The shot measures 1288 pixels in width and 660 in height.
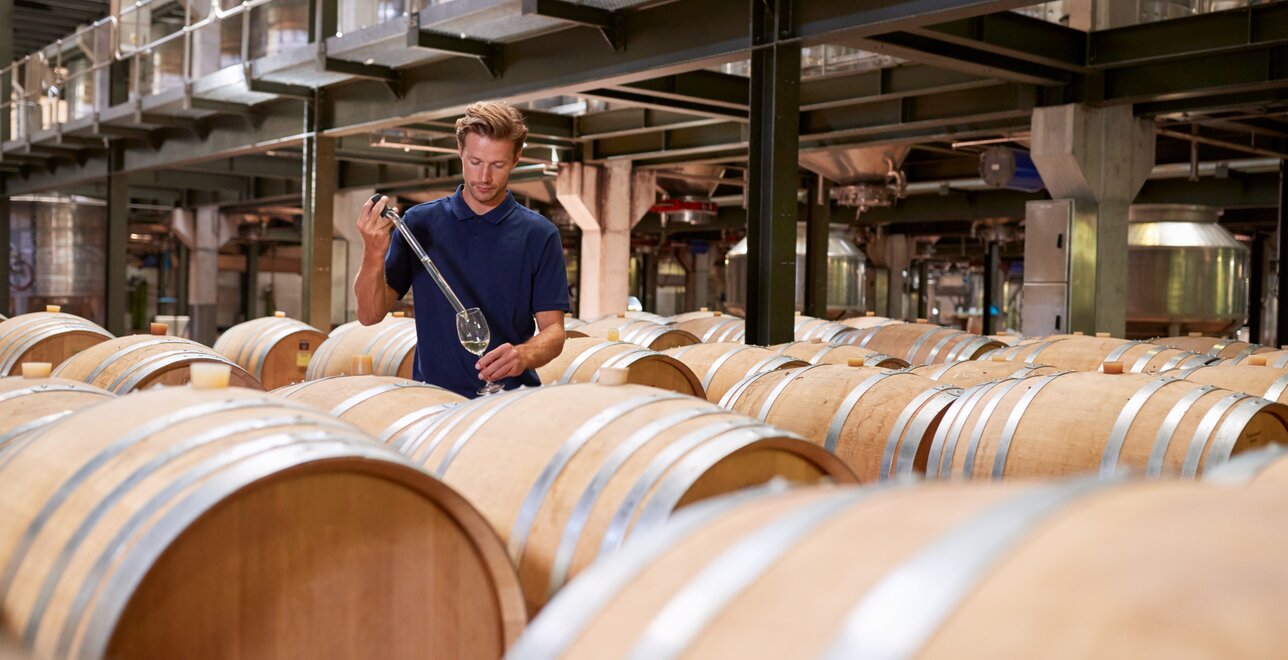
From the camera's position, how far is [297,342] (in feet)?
25.3

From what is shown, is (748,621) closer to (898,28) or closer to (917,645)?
(917,645)

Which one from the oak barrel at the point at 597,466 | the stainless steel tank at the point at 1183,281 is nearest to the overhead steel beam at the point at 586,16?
the oak barrel at the point at 597,466

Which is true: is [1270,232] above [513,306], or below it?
above

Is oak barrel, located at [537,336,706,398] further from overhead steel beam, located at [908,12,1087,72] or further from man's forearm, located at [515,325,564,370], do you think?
overhead steel beam, located at [908,12,1087,72]

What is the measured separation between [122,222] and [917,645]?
19.7m

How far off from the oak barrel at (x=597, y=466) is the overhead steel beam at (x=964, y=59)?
6.28 m

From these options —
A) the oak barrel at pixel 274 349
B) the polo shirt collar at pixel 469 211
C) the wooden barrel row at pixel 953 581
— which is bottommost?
the oak barrel at pixel 274 349

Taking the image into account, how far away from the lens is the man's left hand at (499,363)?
10.2ft

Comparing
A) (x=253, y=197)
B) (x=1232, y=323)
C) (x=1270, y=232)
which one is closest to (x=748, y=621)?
(x=1232, y=323)

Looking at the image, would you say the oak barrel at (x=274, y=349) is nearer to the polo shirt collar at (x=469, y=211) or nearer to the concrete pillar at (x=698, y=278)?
the polo shirt collar at (x=469, y=211)

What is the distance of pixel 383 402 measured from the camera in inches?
121

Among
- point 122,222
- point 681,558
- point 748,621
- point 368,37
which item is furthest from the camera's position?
point 122,222

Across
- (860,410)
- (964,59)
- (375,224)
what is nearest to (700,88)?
(964,59)

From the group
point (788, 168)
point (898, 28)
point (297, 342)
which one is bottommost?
point (297, 342)
